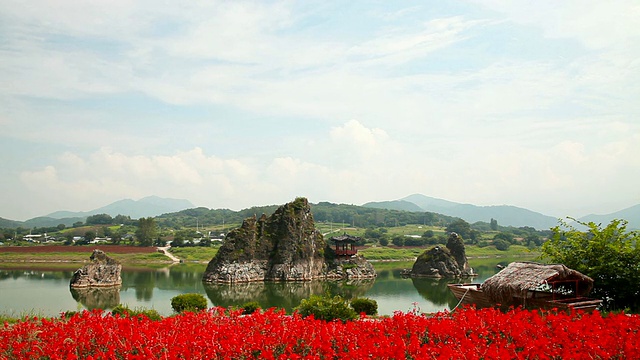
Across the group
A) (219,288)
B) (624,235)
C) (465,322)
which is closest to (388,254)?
(219,288)

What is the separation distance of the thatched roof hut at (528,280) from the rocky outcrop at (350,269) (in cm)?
4978

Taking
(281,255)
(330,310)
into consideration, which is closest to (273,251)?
(281,255)

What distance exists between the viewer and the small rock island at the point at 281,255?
6072 cm

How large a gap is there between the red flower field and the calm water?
21.4 metres

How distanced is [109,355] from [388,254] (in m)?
92.6

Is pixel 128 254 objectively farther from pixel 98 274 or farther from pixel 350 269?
pixel 350 269

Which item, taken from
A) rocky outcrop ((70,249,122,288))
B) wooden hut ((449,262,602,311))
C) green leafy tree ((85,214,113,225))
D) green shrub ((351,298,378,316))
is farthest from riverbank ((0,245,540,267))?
green leafy tree ((85,214,113,225))

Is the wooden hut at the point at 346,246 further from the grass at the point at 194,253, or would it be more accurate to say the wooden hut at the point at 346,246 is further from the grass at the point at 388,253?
the grass at the point at 194,253

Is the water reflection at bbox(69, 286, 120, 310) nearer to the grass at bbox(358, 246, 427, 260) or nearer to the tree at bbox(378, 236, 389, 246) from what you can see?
the grass at bbox(358, 246, 427, 260)

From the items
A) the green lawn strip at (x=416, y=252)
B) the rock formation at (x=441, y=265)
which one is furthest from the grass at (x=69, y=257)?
the rock formation at (x=441, y=265)

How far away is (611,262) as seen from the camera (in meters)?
16.8

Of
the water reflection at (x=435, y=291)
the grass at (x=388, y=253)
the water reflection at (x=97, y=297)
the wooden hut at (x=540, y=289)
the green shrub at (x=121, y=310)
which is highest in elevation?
the wooden hut at (x=540, y=289)

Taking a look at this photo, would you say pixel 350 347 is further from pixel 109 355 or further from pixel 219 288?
pixel 219 288

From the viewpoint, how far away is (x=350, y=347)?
8.66m
